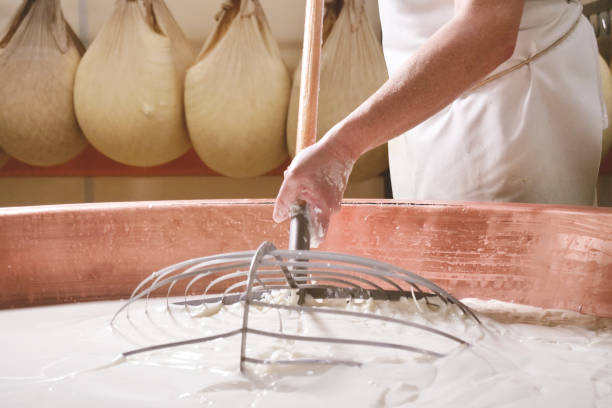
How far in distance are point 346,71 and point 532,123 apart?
530 millimetres

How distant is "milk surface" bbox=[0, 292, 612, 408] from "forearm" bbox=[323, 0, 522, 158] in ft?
0.71

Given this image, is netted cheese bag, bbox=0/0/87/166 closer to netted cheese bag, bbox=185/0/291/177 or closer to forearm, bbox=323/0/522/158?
netted cheese bag, bbox=185/0/291/177

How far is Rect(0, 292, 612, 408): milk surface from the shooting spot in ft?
1.42

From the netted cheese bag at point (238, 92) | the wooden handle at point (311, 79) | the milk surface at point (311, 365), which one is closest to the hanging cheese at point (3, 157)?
the netted cheese bag at point (238, 92)

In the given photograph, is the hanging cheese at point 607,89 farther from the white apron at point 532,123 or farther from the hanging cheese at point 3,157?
the hanging cheese at point 3,157

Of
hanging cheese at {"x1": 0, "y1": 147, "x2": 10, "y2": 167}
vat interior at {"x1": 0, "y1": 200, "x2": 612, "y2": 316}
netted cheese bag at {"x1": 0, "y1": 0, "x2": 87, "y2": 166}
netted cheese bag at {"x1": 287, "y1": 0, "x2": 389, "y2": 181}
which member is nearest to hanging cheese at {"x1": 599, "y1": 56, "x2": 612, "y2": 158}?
netted cheese bag at {"x1": 287, "y1": 0, "x2": 389, "y2": 181}

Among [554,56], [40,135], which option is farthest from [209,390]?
[40,135]

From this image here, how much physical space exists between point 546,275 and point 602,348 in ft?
0.53

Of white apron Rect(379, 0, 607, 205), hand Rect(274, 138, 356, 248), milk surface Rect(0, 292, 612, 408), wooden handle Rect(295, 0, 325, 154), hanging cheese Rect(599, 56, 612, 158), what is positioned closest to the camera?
milk surface Rect(0, 292, 612, 408)

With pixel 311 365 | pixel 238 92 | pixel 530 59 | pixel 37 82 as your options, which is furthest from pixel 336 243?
pixel 37 82

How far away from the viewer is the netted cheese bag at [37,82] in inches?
50.0

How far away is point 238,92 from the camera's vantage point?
127cm

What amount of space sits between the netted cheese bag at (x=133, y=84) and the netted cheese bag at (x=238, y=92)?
55 millimetres

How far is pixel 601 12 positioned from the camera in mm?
1604
